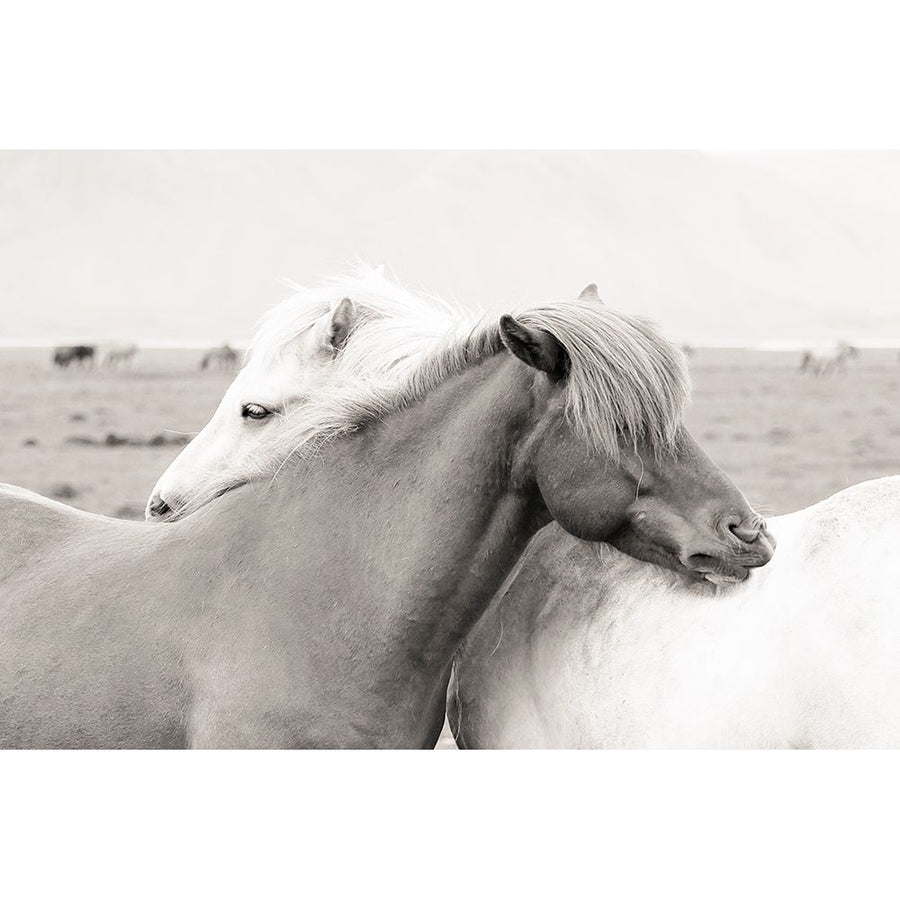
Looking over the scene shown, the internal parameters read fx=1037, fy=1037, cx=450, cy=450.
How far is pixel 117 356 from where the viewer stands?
29.9 m

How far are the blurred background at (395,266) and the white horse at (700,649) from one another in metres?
13.6

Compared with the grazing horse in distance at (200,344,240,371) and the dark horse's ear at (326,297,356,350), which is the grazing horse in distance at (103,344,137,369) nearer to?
the grazing horse in distance at (200,344,240,371)

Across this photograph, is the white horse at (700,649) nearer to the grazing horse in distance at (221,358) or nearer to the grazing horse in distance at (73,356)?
the grazing horse in distance at (221,358)

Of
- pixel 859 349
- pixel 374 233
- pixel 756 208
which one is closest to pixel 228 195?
pixel 374 233

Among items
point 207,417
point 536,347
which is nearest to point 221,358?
point 207,417

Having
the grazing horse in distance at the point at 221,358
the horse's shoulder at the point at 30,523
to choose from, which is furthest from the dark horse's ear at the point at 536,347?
the grazing horse in distance at the point at 221,358

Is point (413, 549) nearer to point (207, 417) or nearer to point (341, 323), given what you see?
point (341, 323)

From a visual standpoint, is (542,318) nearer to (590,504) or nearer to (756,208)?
(590,504)

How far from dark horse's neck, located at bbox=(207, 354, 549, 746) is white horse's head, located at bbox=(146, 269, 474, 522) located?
1.87 feet

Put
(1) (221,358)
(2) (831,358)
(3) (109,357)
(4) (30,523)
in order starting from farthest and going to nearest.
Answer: (3) (109,357) → (2) (831,358) → (1) (221,358) → (4) (30,523)

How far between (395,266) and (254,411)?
14764 millimetres

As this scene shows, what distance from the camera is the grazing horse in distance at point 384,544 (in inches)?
106

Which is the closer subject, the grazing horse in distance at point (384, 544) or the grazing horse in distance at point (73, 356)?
the grazing horse in distance at point (384, 544)

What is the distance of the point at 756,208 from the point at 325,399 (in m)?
26.0
